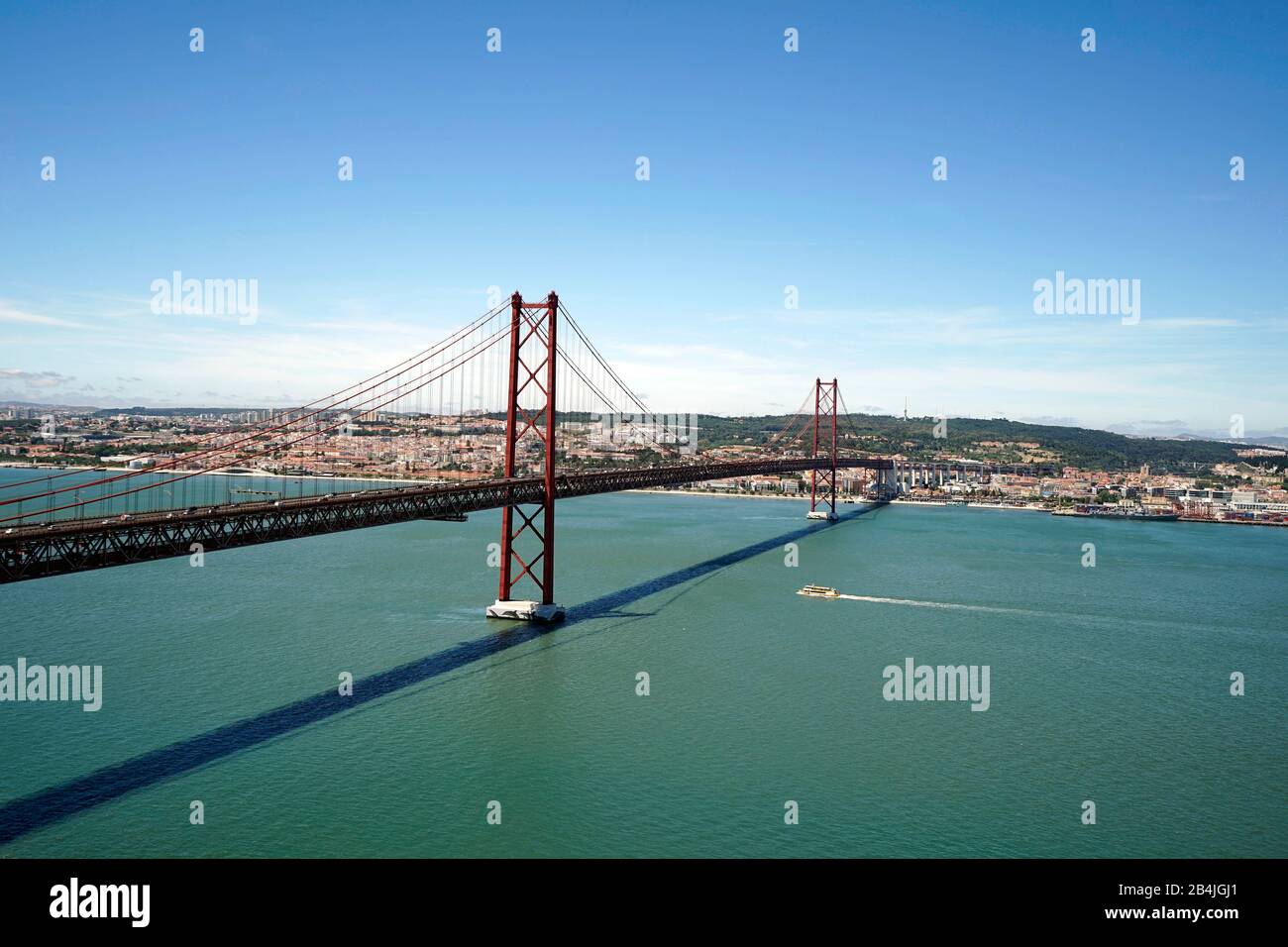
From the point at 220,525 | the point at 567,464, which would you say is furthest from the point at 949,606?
the point at 567,464

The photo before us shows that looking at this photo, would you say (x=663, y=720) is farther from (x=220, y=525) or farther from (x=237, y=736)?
(x=220, y=525)

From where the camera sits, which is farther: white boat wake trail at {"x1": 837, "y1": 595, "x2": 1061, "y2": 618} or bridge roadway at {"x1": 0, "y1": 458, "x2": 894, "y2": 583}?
white boat wake trail at {"x1": 837, "y1": 595, "x2": 1061, "y2": 618}

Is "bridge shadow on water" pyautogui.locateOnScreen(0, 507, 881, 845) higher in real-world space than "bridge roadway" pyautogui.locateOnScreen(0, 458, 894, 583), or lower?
lower

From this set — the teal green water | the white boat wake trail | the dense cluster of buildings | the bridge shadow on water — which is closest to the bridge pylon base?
the bridge shadow on water

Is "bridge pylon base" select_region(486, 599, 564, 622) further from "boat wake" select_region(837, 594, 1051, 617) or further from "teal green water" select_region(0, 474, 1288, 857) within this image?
"boat wake" select_region(837, 594, 1051, 617)

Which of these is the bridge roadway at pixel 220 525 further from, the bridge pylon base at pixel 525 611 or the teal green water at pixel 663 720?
the teal green water at pixel 663 720

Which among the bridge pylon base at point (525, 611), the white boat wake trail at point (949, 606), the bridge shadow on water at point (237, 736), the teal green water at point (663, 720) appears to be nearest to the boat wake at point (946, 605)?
the white boat wake trail at point (949, 606)

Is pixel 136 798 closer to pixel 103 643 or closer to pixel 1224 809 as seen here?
pixel 103 643

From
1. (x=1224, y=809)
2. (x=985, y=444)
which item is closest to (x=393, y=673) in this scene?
(x=1224, y=809)
